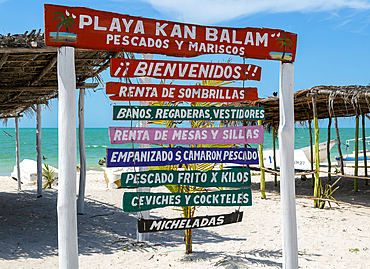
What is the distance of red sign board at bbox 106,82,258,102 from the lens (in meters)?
3.40

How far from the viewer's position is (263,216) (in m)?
7.31

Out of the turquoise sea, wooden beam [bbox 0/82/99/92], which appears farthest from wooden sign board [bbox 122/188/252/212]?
the turquoise sea

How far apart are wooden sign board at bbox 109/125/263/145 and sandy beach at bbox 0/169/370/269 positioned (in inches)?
73.3

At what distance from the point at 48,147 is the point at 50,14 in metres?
55.7

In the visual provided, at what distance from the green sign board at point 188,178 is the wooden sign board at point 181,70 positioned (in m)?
1.05

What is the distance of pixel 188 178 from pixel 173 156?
0.30m

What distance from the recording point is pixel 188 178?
3559 mm

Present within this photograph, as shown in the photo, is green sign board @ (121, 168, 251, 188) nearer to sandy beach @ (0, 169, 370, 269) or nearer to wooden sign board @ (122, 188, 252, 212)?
wooden sign board @ (122, 188, 252, 212)

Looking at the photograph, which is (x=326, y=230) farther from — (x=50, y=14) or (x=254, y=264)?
(x=50, y=14)

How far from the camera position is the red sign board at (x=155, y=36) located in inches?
115

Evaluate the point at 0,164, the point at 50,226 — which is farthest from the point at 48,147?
the point at 50,226

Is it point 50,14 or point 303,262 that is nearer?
point 50,14

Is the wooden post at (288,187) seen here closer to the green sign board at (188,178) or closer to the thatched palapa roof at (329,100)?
the green sign board at (188,178)

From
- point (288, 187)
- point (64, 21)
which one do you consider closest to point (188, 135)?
point (288, 187)
